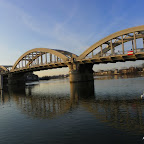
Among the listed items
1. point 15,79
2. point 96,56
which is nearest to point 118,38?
point 96,56

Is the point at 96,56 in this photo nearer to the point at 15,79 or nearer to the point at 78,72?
the point at 78,72

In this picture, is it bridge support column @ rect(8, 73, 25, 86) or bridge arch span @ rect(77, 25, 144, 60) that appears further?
bridge support column @ rect(8, 73, 25, 86)

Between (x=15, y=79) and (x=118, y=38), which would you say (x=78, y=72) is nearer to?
(x=118, y=38)

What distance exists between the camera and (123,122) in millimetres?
8719

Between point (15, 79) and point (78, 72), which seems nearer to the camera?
point (78, 72)

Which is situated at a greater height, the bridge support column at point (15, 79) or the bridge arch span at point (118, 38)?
the bridge arch span at point (118, 38)

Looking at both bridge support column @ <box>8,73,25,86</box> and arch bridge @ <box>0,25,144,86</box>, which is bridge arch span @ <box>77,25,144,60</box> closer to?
arch bridge @ <box>0,25,144,86</box>

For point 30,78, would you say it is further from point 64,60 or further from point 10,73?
point 64,60

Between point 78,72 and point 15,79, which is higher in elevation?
point 78,72

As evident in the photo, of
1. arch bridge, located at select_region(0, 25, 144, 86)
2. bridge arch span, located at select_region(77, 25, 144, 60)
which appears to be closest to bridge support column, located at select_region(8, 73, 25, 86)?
arch bridge, located at select_region(0, 25, 144, 86)

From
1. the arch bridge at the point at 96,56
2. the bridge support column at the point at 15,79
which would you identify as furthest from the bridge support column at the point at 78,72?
the bridge support column at the point at 15,79

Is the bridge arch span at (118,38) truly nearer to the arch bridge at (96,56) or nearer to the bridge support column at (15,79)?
the arch bridge at (96,56)

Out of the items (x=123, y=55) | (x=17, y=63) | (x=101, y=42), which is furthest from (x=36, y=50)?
(x=123, y=55)

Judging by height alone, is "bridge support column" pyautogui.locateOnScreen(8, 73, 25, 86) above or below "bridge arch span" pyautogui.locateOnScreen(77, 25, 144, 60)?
below
